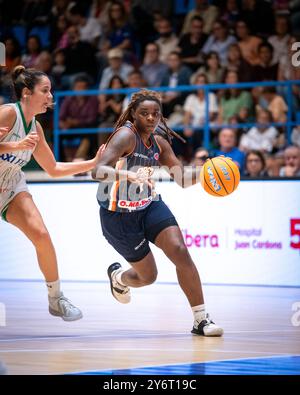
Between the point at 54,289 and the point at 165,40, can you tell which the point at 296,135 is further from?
the point at 54,289

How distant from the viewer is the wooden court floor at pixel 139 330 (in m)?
5.85

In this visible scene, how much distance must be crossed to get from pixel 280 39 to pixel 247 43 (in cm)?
54

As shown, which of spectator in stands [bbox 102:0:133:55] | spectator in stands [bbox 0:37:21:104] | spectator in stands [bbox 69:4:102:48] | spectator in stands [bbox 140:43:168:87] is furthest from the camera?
spectator in stands [bbox 0:37:21:104]

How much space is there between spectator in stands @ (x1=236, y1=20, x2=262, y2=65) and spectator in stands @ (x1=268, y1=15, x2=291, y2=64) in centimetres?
24

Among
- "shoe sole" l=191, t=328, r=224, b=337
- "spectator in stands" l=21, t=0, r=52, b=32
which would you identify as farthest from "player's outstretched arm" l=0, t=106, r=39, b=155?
"spectator in stands" l=21, t=0, r=52, b=32

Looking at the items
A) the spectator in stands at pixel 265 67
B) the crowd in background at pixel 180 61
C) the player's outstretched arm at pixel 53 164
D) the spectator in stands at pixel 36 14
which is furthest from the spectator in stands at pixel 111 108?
the player's outstretched arm at pixel 53 164

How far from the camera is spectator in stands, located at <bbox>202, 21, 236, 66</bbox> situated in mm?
14465

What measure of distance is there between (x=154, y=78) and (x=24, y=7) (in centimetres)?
409

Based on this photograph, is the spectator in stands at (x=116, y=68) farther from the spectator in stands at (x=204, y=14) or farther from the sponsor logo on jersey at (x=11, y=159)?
the sponsor logo on jersey at (x=11, y=159)

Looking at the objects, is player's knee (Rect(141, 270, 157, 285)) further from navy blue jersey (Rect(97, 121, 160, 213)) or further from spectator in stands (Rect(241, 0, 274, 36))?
spectator in stands (Rect(241, 0, 274, 36))

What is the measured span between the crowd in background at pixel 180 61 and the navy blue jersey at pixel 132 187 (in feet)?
15.2
